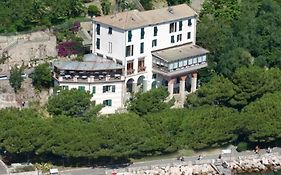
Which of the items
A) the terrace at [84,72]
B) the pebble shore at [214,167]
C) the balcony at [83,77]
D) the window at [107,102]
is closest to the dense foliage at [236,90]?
the pebble shore at [214,167]

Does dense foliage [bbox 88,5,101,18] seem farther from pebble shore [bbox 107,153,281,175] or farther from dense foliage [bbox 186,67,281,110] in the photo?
pebble shore [bbox 107,153,281,175]

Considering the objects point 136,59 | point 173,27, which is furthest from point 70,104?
point 173,27

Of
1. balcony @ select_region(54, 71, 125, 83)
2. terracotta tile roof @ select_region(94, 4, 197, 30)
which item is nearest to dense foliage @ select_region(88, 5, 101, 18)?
terracotta tile roof @ select_region(94, 4, 197, 30)

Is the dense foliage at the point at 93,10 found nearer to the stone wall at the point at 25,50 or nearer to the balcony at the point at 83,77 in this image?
the stone wall at the point at 25,50

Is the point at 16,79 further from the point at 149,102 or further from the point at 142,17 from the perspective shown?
the point at 142,17

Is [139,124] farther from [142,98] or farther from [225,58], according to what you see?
[225,58]
